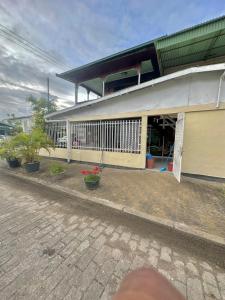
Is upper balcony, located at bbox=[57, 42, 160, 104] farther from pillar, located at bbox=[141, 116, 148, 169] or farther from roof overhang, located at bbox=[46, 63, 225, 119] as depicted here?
pillar, located at bbox=[141, 116, 148, 169]

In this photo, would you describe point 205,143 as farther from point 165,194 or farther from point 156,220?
point 156,220

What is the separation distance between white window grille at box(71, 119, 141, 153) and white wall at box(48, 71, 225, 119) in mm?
663

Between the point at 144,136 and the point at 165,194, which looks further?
the point at 144,136

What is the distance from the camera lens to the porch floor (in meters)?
3.16

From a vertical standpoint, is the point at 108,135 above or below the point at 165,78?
below

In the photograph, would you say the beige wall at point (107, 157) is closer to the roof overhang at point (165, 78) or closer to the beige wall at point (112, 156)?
the beige wall at point (112, 156)

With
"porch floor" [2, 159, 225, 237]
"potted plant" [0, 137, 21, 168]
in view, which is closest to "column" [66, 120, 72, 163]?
"porch floor" [2, 159, 225, 237]

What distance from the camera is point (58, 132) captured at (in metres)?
8.73

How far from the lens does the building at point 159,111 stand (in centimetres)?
509

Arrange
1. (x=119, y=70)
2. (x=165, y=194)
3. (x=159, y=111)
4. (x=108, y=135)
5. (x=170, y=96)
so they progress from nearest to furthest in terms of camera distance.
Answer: (x=165, y=194) → (x=170, y=96) → (x=159, y=111) → (x=108, y=135) → (x=119, y=70)

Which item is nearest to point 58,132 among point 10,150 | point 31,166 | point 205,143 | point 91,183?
point 10,150

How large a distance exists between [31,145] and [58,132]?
2.80 meters

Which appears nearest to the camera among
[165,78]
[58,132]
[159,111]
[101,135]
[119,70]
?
[165,78]

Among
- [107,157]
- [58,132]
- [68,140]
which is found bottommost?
[107,157]
